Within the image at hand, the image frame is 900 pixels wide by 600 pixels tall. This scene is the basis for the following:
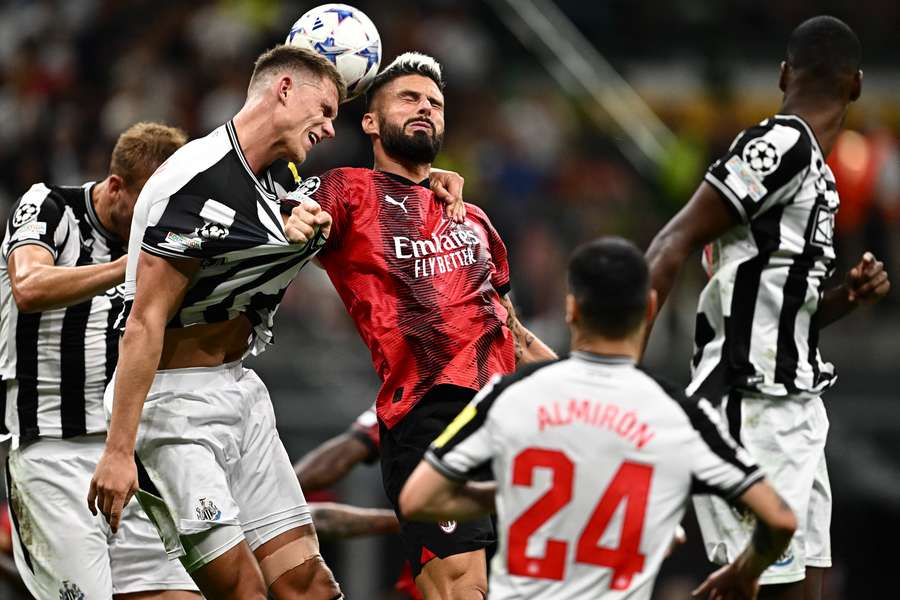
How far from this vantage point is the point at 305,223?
16.9ft

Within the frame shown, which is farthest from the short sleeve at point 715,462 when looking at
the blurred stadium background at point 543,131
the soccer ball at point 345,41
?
the blurred stadium background at point 543,131

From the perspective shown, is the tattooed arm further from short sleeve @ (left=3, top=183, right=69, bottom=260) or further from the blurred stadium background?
the blurred stadium background

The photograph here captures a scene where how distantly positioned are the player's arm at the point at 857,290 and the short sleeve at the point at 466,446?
2105 millimetres

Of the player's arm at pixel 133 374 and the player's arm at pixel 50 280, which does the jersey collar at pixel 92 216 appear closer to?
the player's arm at pixel 50 280

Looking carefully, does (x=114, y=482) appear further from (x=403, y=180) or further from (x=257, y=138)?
(x=403, y=180)

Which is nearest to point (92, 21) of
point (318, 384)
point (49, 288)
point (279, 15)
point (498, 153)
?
point (279, 15)

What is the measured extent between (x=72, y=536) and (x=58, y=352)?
0.81m

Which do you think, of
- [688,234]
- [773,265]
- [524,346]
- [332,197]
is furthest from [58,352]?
[773,265]

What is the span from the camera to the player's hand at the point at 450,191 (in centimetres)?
604

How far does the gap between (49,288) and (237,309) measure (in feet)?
2.81

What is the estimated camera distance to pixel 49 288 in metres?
5.66

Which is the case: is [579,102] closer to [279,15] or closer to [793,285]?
[279,15]

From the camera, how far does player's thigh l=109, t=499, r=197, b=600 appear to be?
626 cm

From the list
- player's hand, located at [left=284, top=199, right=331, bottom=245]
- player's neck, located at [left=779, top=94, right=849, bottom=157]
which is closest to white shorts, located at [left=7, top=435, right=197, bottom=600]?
player's hand, located at [left=284, top=199, right=331, bottom=245]
